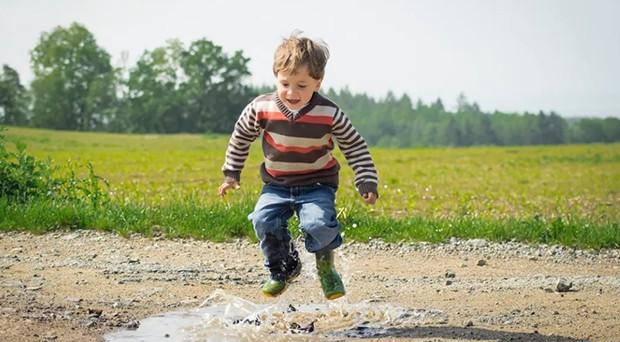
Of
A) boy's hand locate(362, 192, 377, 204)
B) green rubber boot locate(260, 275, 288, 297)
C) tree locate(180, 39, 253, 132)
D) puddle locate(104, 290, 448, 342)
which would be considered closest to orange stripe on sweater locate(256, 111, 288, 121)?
boy's hand locate(362, 192, 377, 204)

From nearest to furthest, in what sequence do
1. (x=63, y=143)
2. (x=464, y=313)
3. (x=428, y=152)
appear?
(x=464, y=313), (x=63, y=143), (x=428, y=152)

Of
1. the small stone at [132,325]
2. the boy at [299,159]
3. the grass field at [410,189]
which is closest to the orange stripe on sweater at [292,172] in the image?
the boy at [299,159]

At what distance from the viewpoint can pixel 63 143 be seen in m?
34.4

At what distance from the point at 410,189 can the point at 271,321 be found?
47.2ft

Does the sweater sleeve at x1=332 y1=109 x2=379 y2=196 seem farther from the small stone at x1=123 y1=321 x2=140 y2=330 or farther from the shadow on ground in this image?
the small stone at x1=123 y1=321 x2=140 y2=330

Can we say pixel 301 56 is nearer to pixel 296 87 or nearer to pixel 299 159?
pixel 296 87

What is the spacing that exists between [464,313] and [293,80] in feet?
6.00

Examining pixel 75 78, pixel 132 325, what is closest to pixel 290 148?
pixel 132 325

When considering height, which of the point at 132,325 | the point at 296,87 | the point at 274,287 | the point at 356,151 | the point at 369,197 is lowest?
the point at 132,325

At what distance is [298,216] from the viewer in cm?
611

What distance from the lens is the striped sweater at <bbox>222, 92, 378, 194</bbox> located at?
19.5ft

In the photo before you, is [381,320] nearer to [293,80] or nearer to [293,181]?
[293,181]

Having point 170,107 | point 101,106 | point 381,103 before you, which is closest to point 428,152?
point 170,107

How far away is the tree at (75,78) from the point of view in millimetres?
42656
